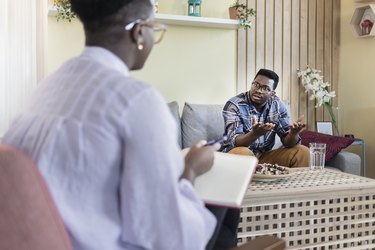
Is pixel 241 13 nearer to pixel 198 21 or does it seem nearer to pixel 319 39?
pixel 198 21

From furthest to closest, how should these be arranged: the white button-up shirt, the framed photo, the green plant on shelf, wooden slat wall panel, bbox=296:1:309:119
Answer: wooden slat wall panel, bbox=296:1:309:119 < the framed photo < the green plant on shelf < the white button-up shirt

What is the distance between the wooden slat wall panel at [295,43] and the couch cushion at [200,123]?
650 millimetres

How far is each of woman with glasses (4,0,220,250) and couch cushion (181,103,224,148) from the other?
2484mm

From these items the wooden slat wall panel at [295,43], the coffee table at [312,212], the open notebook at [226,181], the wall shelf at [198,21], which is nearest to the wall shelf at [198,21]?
the wall shelf at [198,21]

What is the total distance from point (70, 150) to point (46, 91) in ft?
0.54

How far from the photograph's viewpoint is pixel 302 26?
4.16 metres

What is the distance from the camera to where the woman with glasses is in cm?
79

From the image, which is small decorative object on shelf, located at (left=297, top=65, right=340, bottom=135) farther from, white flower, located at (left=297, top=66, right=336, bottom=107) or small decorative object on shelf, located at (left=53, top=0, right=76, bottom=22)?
small decorative object on shelf, located at (left=53, top=0, right=76, bottom=22)

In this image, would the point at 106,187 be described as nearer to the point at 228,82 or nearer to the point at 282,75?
the point at 228,82

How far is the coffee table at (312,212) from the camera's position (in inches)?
67.9

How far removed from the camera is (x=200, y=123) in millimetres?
3412

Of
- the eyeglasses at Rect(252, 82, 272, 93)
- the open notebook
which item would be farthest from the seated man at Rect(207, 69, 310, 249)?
the open notebook

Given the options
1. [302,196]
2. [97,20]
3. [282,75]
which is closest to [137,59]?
[97,20]

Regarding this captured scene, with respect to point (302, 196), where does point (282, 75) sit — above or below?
above
